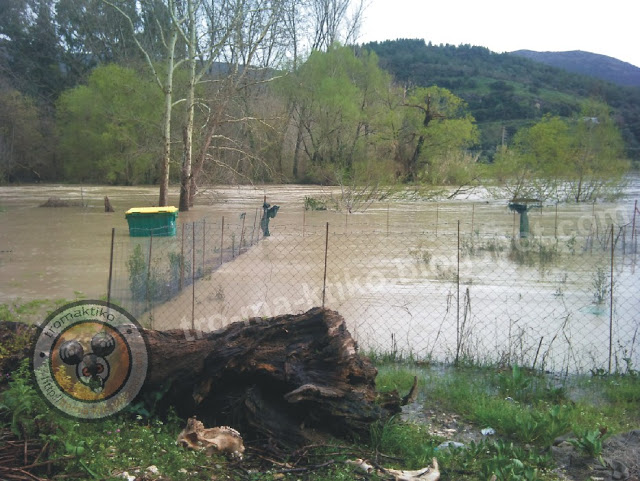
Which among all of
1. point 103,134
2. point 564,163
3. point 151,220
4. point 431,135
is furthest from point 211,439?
point 103,134

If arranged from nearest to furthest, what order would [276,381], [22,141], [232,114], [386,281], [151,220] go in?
[276,381]
[386,281]
[151,220]
[232,114]
[22,141]

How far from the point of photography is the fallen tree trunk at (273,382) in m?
4.56

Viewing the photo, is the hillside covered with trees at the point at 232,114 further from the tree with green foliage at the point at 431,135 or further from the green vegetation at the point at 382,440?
the green vegetation at the point at 382,440

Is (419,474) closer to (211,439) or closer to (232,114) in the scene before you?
(211,439)

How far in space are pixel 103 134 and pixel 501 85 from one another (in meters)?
79.3

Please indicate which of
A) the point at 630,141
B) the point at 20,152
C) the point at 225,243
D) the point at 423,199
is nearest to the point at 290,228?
the point at 225,243

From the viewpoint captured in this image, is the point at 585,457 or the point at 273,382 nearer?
the point at 585,457

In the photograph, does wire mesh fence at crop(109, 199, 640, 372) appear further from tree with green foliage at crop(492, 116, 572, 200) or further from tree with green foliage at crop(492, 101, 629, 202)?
tree with green foliage at crop(492, 101, 629, 202)

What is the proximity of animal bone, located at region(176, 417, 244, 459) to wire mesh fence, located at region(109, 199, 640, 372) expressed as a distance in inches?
130

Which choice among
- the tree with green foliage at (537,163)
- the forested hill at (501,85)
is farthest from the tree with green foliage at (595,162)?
the forested hill at (501,85)

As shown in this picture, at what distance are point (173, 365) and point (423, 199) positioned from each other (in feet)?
99.7

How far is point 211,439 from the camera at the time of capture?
4199 mm

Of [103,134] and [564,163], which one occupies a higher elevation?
[103,134]

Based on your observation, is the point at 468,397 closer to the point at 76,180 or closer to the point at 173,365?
the point at 173,365
